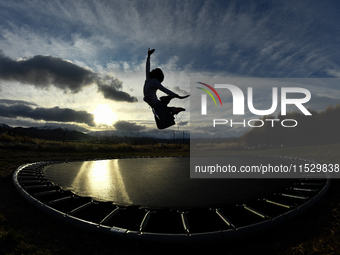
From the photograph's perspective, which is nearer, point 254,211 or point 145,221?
point 145,221

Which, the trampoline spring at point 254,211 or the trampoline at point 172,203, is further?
the trampoline spring at point 254,211

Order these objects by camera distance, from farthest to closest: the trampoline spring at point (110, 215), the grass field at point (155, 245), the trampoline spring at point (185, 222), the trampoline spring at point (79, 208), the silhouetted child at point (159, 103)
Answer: the silhouetted child at point (159, 103) → the trampoline spring at point (79, 208) → the trampoline spring at point (110, 215) → the trampoline spring at point (185, 222) → the grass field at point (155, 245)

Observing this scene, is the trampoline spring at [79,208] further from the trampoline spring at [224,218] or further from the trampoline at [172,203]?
the trampoline spring at [224,218]

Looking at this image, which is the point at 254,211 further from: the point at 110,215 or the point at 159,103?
the point at 159,103

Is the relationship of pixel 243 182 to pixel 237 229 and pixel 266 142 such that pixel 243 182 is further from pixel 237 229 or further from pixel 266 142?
pixel 266 142

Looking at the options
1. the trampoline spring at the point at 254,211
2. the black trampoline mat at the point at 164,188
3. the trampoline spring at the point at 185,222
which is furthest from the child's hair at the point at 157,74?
the trampoline spring at the point at 254,211

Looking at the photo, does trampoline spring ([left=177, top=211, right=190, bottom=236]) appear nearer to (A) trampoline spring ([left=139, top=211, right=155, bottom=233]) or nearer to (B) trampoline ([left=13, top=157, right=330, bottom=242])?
(B) trampoline ([left=13, top=157, right=330, bottom=242])

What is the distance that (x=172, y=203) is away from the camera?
11.0 feet

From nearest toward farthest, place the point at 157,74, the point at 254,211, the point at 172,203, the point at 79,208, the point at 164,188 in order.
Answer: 1. the point at 254,211
2. the point at 79,208
3. the point at 172,203
4. the point at 164,188
5. the point at 157,74

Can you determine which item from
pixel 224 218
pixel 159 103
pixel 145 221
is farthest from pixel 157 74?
pixel 224 218

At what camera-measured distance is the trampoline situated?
2533mm

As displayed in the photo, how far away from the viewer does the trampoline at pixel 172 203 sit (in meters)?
2.53

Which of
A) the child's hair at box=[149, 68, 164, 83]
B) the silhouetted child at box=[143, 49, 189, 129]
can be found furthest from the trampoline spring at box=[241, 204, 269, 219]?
the child's hair at box=[149, 68, 164, 83]

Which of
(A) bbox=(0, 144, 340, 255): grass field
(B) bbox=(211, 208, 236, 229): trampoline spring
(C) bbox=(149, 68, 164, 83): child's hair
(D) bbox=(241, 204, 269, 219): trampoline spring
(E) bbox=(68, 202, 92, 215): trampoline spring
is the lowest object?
(A) bbox=(0, 144, 340, 255): grass field
